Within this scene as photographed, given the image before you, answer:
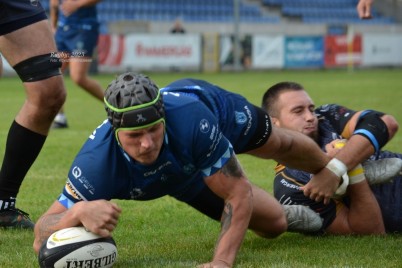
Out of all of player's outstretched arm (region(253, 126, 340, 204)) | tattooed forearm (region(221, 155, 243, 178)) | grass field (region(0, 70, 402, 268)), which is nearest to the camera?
tattooed forearm (region(221, 155, 243, 178))

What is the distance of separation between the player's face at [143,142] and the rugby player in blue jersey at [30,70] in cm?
136

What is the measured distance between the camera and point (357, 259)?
4441 mm

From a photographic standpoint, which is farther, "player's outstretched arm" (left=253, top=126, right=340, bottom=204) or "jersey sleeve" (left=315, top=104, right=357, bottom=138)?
"jersey sleeve" (left=315, top=104, right=357, bottom=138)

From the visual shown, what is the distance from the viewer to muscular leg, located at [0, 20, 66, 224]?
505 centimetres

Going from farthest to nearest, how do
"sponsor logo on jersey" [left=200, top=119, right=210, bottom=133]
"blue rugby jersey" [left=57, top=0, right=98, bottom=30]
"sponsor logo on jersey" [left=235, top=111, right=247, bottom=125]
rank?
"blue rugby jersey" [left=57, top=0, right=98, bottom=30] → "sponsor logo on jersey" [left=235, top=111, right=247, bottom=125] → "sponsor logo on jersey" [left=200, top=119, right=210, bottom=133]

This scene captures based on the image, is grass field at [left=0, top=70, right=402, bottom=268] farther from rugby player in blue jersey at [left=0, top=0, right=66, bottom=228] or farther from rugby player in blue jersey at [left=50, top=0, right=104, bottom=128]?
rugby player in blue jersey at [left=50, top=0, right=104, bottom=128]

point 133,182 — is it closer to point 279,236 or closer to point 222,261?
point 222,261

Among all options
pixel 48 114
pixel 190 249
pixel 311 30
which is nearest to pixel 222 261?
pixel 190 249

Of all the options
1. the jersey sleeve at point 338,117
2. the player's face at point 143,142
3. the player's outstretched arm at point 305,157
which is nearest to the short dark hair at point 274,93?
the jersey sleeve at point 338,117

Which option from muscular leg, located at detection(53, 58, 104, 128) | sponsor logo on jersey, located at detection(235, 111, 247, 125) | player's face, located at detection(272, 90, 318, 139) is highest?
sponsor logo on jersey, located at detection(235, 111, 247, 125)

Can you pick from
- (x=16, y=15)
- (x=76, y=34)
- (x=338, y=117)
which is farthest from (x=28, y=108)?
(x=76, y=34)

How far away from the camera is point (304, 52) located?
34.0m

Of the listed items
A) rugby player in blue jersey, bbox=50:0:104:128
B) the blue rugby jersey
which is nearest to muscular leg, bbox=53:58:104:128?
rugby player in blue jersey, bbox=50:0:104:128

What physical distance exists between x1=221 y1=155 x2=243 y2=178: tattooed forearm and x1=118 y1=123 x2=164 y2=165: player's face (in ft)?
1.19
